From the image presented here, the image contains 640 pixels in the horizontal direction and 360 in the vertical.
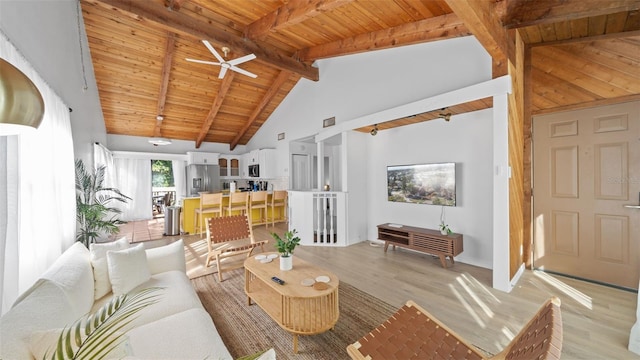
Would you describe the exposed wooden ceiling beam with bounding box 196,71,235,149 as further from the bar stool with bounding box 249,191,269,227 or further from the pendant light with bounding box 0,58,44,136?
the pendant light with bounding box 0,58,44,136

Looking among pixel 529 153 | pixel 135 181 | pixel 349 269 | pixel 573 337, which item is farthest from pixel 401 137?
pixel 135 181

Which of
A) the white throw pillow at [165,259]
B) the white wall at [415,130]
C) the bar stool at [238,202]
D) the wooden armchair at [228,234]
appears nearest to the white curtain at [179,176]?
the bar stool at [238,202]

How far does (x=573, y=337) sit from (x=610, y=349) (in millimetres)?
191

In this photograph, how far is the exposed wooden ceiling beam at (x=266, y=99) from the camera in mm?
6059

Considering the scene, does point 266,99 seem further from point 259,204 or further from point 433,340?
point 433,340

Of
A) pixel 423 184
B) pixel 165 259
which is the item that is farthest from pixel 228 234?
pixel 423 184

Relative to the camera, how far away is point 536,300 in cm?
246

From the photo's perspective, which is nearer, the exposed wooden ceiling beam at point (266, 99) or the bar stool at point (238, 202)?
the bar stool at point (238, 202)

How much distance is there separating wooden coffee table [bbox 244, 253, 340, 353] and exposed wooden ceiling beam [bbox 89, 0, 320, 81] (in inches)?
153

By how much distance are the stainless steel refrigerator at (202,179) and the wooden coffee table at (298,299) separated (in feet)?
19.7

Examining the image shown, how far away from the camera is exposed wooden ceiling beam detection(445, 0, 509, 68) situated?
1812 millimetres

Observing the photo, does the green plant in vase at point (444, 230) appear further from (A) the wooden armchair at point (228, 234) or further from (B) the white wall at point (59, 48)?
(B) the white wall at point (59, 48)

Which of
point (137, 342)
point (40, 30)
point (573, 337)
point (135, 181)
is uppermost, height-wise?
point (40, 30)

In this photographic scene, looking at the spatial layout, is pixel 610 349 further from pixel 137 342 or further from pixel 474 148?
pixel 137 342
